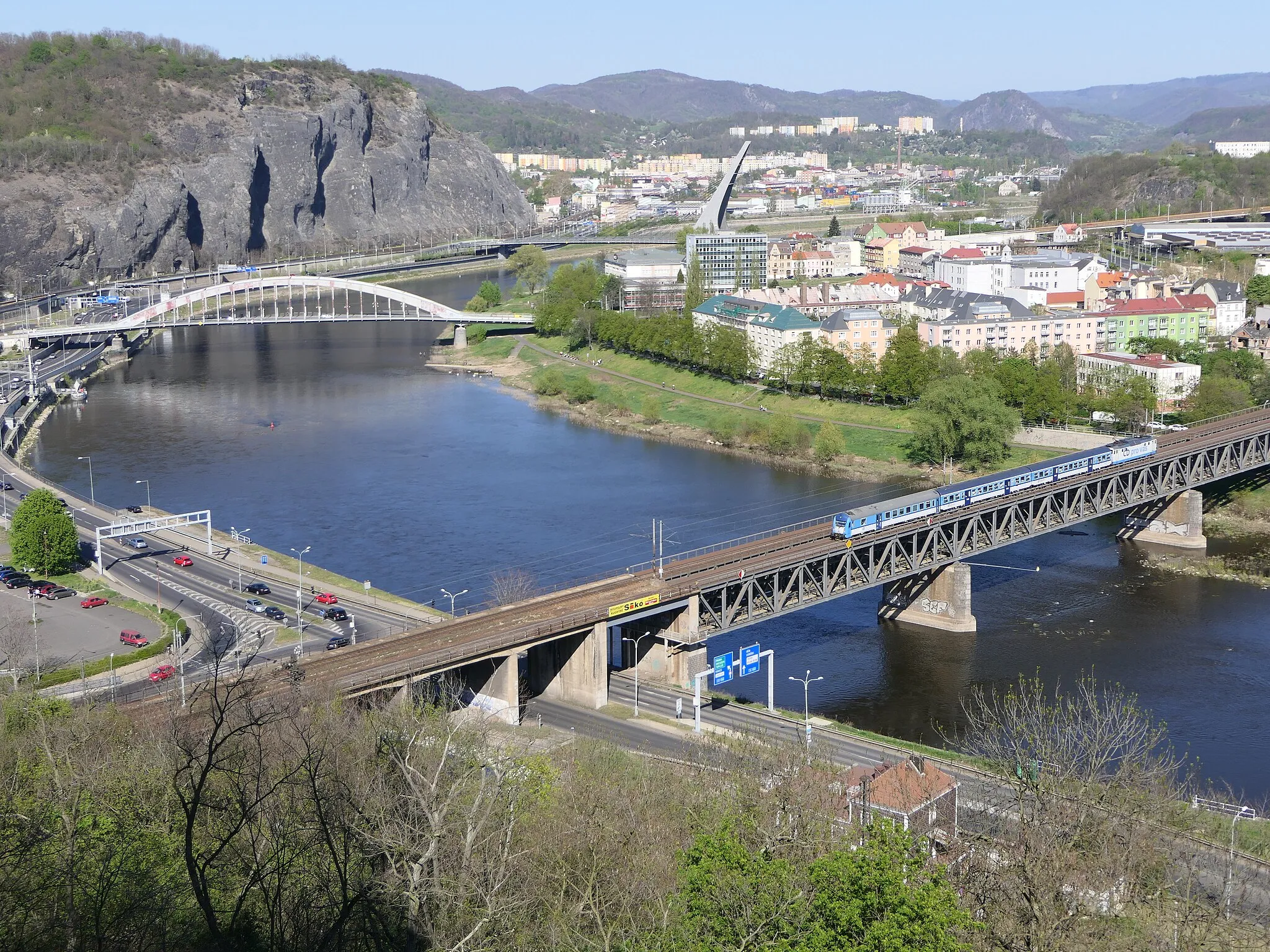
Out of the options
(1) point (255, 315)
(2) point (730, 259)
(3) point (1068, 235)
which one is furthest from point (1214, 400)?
(1) point (255, 315)

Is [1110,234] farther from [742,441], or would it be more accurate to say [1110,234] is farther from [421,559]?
[421,559]

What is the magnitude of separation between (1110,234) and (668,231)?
36.8 m

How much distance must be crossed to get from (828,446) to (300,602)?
19.6 metres

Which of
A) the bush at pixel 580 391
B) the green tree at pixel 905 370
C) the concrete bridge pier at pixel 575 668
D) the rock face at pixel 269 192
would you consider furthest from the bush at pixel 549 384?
the rock face at pixel 269 192

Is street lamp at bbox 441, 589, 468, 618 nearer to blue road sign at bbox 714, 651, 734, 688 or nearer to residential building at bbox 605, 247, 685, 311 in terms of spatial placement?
blue road sign at bbox 714, 651, 734, 688

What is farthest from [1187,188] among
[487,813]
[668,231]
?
[487,813]

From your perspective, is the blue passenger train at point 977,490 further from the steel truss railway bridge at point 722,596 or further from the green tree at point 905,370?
the green tree at point 905,370

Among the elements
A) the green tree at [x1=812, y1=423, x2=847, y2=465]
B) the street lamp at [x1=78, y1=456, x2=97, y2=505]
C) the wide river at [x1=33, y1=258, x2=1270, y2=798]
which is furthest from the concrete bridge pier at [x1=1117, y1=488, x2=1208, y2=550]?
the street lamp at [x1=78, y1=456, x2=97, y2=505]

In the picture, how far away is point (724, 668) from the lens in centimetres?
2223

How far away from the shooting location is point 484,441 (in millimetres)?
43156

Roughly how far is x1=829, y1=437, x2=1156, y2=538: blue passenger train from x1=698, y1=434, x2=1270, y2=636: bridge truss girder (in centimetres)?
28

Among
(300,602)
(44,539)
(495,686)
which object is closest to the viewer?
(495,686)

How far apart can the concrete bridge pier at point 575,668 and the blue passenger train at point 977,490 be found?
6.31 metres

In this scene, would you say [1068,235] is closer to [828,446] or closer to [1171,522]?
[828,446]
